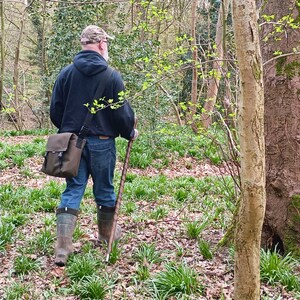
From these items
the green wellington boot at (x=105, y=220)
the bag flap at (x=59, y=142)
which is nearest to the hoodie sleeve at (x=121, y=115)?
the bag flap at (x=59, y=142)

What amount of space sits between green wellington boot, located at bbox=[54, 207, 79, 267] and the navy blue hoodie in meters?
0.84

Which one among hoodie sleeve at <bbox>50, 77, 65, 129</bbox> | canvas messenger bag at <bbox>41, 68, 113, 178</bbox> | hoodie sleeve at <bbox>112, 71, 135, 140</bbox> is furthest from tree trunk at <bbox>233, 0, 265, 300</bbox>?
hoodie sleeve at <bbox>50, 77, 65, 129</bbox>

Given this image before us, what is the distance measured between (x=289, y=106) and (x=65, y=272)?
2.66 metres

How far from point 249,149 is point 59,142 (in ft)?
7.36

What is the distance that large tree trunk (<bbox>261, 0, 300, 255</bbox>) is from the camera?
3988mm

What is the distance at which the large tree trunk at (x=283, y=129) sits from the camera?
3.99 metres

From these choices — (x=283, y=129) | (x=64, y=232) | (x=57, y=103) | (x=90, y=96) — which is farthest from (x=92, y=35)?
(x=283, y=129)

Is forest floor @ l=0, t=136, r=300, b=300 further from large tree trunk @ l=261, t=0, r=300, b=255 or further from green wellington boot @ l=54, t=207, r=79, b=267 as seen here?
large tree trunk @ l=261, t=0, r=300, b=255

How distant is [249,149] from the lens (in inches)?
102

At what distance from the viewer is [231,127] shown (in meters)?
5.04

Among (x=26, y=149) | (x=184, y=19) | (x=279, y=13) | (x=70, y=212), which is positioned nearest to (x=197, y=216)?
(x=70, y=212)

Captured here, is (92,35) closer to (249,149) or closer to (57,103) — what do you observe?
(57,103)

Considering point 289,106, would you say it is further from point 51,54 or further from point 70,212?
point 51,54

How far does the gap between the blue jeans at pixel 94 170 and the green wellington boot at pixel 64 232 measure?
0.07 m
